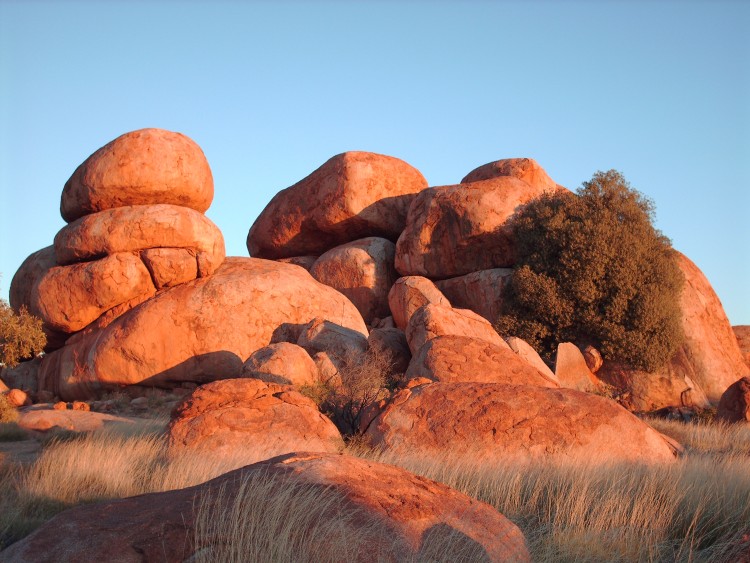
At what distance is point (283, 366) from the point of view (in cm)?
1566

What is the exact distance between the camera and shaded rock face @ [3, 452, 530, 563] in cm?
401

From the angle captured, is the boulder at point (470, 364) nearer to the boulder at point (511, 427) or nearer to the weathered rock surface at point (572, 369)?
the boulder at point (511, 427)

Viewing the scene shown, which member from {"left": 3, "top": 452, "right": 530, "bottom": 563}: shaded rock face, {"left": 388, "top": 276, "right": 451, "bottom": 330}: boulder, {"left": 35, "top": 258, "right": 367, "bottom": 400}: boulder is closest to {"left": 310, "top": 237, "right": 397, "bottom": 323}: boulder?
{"left": 388, "top": 276, "right": 451, "bottom": 330}: boulder

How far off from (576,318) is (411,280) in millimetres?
4871

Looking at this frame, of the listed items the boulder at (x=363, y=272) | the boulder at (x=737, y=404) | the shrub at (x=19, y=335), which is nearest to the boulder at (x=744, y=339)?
the boulder at (x=737, y=404)

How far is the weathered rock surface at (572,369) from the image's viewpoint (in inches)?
782

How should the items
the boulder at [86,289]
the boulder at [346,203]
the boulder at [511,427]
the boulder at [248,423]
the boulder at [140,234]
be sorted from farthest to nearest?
the boulder at [346,203], the boulder at [140,234], the boulder at [86,289], the boulder at [248,423], the boulder at [511,427]

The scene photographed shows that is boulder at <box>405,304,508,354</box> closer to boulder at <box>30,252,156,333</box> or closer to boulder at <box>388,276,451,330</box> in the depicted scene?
boulder at <box>388,276,451,330</box>

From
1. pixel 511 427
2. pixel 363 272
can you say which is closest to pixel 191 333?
pixel 363 272

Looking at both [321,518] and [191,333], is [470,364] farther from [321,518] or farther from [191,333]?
[321,518]

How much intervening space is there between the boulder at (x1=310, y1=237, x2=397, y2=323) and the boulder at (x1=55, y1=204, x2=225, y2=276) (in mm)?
5312

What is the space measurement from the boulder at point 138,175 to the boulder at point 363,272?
5537mm

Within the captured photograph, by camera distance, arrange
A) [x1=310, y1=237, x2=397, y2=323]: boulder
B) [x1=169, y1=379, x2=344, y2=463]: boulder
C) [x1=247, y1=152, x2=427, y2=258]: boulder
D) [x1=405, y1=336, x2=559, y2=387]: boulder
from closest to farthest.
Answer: [x1=169, y1=379, x2=344, y2=463]: boulder → [x1=405, y1=336, x2=559, y2=387]: boulder → [x1=310, y1=237, x2=397, y2=323]: boulder → [x1=247, y1=152, x2=427, y2=258]: boulder

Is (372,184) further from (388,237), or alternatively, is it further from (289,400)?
(289,400)
